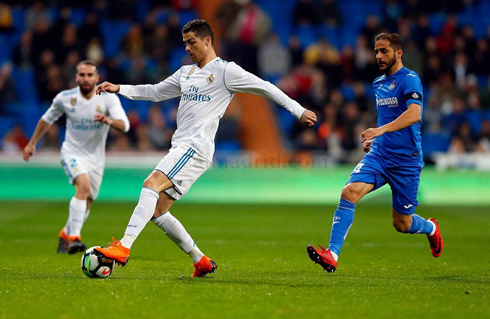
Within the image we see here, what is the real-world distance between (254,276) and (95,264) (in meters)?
1.65

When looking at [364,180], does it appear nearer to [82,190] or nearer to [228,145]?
[82,190]

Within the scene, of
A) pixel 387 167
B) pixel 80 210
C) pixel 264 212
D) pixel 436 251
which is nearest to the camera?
pixel 387 167

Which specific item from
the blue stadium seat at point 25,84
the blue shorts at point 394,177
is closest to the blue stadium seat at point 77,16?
the blue stadium seat at point 25,84

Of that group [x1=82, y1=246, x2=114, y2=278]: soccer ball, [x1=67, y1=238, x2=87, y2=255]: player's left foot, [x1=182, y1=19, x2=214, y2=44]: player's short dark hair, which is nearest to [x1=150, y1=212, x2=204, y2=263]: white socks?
[x1=82, y1=246, x2=114, y2=278]: soccer ball

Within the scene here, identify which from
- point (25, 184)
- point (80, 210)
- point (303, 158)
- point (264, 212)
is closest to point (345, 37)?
point (303, 158)

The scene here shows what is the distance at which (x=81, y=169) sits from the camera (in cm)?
1031

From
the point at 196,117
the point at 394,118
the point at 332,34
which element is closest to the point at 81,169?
the point at 196,117

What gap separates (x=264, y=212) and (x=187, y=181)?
9.54 metres

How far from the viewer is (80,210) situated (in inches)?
399

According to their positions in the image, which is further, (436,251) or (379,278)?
(436,251)

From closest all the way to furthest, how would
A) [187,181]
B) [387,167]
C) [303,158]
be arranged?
[187,181], [387,167], [303,158]

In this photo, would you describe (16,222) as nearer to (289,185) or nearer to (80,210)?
(80,210)

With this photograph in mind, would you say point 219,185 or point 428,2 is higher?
point 428,2

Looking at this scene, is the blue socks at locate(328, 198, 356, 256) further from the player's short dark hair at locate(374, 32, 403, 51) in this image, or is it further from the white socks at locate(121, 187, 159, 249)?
the white socks at locate(121, 187, 159, 249)
